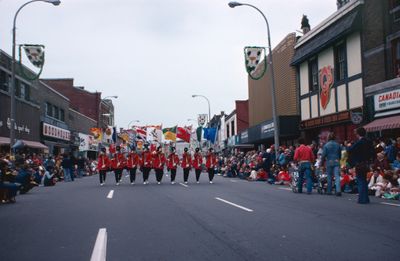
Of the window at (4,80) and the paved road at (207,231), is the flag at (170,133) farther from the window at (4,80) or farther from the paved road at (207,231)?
the paved road at (207,231)

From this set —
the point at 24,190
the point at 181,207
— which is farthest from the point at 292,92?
the point at 181,207

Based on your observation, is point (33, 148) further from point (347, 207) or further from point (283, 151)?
point (347, 207)

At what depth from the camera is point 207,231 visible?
7.28 meters

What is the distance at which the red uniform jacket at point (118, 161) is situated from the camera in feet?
67.7

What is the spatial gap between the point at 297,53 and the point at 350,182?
15.2 m

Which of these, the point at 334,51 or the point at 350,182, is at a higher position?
the point at 334,51

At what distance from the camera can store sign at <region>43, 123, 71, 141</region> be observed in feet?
138

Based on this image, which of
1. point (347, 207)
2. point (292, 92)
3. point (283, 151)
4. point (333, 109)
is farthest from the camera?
point (292, 92)

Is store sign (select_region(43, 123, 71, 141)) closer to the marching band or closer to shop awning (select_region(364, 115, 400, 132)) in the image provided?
the marching band

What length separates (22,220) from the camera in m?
9.23

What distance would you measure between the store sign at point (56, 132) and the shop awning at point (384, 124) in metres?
30.3

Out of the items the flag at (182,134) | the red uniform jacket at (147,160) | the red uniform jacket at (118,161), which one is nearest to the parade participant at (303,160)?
the red uniform jacket at (147,160)

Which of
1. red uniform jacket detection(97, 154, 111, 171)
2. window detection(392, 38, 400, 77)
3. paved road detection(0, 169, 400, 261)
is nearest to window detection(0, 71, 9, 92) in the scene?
red uniform jacket detection(97, 154, 111, 171)

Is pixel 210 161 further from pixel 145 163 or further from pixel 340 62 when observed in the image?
pixel 340 62
